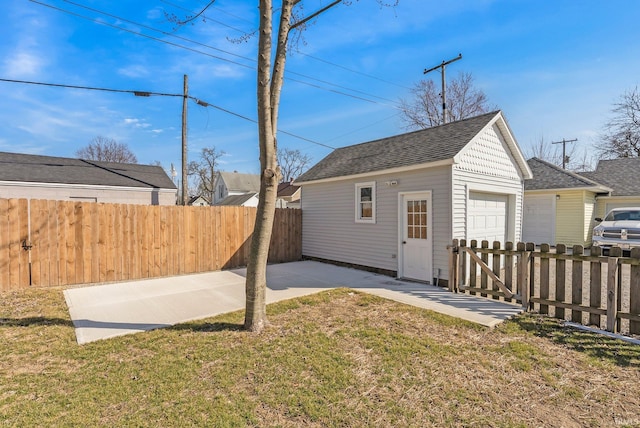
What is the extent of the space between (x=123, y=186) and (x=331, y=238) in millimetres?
11715

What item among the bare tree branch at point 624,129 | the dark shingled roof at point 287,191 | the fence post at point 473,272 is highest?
the bare tree branch at point 624,129

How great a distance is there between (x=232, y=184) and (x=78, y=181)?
25673 millimetres

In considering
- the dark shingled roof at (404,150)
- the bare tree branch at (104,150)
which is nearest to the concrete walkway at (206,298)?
the dark shingled roof at (404,150)

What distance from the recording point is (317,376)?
3234 mm

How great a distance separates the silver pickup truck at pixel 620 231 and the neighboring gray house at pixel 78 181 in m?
19.5

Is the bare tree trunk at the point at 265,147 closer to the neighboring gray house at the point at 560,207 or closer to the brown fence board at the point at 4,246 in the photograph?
the brown fence board at the point at 4,246

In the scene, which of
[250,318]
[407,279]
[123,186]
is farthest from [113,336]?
[123,186]

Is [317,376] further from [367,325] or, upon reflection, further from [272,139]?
[272,139]

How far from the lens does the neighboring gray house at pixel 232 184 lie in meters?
40.1

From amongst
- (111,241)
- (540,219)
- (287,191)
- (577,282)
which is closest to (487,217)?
(577,282)

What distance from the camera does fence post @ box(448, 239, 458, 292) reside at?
6.64 m

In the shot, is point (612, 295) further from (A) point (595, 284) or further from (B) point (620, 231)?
(B) point (620, 231)

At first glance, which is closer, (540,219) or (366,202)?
(366,202)

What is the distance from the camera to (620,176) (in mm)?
16125
